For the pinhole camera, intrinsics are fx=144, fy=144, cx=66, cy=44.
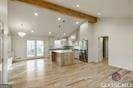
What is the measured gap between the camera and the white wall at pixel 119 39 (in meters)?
8.00

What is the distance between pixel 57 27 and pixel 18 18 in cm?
385

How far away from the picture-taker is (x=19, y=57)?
40.8ft

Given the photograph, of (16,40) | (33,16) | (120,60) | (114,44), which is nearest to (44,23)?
Answer: (33,16)

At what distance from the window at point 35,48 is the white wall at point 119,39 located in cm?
654

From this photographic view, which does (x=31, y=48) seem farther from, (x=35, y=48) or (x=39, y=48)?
(x=39, y=48)

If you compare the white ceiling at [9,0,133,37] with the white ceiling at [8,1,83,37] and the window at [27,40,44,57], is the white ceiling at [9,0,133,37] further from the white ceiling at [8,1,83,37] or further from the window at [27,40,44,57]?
the window at [27,40,44,57]

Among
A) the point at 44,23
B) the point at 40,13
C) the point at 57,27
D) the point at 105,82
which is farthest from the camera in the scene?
the point at 57,27

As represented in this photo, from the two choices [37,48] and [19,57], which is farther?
[37,48]

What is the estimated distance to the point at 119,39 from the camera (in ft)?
28.4

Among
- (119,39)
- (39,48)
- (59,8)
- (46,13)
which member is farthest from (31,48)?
(119,39)

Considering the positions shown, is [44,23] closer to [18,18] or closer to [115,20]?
[18,18]

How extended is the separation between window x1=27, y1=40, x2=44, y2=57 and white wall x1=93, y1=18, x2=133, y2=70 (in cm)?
654

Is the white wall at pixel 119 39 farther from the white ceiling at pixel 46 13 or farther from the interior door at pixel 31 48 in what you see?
the interior door at pixel 31 48

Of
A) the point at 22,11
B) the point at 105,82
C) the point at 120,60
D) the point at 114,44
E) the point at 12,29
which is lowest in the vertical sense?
the point at 105,82
